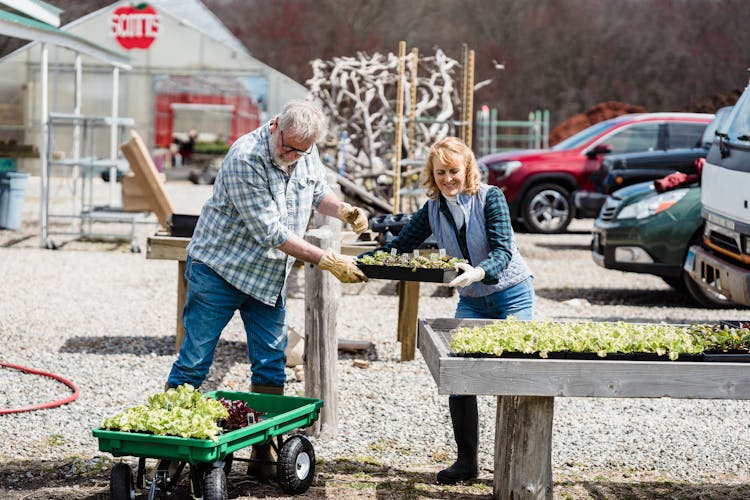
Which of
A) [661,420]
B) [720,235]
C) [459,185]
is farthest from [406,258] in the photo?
[720,235]

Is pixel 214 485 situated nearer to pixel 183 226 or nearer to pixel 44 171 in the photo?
pixel 183 226

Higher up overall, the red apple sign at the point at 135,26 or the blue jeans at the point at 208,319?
the red apple sign at the point at 135,26

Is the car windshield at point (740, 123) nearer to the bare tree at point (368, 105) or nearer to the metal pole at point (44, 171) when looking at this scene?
the bare tree at point (368, 105)

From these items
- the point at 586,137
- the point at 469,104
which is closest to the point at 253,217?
the point at 469,104

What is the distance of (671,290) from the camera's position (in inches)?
471

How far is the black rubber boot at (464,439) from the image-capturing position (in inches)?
196

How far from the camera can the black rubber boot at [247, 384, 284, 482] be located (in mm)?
5008

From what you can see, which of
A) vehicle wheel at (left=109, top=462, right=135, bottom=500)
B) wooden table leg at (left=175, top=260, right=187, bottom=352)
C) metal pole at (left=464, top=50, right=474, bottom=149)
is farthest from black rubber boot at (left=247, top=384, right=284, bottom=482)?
metal pole at (left=464, top=50, right=474, bottom=149)

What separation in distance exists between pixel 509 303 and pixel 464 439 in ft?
2.14

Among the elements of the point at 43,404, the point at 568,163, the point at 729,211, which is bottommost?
the point at 43,404

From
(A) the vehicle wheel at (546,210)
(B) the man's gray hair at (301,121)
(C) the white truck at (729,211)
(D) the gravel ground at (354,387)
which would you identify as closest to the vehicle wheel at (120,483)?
(D) the gravel ground at (354,387)

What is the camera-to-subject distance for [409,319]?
7.84 m

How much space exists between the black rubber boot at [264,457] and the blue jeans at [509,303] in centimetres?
101

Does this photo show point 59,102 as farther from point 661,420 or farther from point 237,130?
point 661,420
